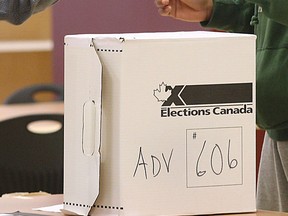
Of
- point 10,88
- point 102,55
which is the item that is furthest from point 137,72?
point 10,88

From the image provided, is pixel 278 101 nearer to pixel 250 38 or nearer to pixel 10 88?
pixel 250 38

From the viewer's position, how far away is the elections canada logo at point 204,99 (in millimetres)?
1494

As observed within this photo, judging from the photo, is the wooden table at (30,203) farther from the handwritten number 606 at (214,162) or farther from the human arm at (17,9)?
the human arm at (17,9)

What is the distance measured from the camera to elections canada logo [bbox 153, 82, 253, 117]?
1.49m

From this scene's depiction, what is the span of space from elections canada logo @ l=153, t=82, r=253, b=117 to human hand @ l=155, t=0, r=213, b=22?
0.29 metres

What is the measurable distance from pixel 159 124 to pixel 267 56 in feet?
1.27

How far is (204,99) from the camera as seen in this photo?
152 centimetres

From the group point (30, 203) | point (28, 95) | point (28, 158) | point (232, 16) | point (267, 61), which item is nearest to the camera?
point (30, 203)

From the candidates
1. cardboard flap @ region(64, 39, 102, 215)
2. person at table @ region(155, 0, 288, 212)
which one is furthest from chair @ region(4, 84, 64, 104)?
cardboard flap @ region(64, 39, 102, 215)

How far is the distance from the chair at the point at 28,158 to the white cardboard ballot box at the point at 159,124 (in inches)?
46.9

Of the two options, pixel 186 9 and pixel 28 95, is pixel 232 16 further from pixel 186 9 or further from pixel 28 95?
pixel 28 95

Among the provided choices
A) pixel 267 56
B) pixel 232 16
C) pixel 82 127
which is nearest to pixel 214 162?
pixel 82 127

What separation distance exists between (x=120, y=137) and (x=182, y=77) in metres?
0.15

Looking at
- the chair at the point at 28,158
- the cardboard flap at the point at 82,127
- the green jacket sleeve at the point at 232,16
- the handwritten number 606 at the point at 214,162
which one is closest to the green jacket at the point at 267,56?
the green jacket sleeve at the point at 232,16
